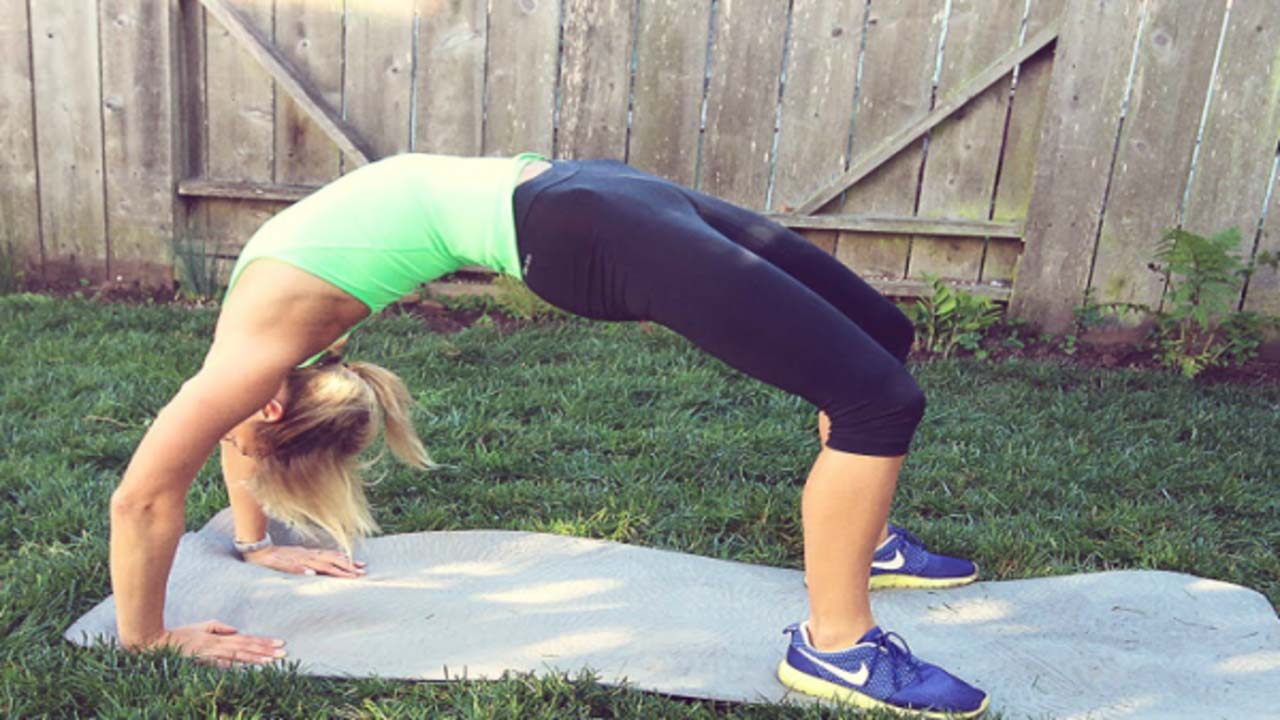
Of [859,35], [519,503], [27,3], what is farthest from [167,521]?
[27,3]

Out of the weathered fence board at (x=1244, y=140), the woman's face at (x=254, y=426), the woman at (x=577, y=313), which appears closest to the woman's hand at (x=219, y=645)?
the woman at (x=577, y=313)

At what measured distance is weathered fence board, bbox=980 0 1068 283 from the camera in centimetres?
445

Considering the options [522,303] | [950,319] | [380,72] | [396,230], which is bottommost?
[522,303]

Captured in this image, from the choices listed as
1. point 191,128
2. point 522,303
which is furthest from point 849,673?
point 191,128

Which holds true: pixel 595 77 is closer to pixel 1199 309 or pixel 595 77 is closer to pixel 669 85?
pixel 669 85

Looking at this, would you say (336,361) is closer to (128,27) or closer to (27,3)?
(128,27)

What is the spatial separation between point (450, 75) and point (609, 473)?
263 cm

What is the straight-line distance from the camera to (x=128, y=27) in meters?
4.80

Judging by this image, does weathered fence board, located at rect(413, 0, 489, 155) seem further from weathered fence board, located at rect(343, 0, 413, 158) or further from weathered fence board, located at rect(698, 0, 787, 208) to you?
weathered fence board, located at rect(698, 0, 787, 208)

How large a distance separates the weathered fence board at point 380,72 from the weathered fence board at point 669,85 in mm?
1157

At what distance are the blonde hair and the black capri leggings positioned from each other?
21.1 inches

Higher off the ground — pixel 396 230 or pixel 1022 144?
pixel 1022 144

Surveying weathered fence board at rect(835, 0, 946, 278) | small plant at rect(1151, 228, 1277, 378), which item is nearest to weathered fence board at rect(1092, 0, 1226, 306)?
small plant at rect(1151, 228, 1277, 378)

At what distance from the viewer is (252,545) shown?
249cm
